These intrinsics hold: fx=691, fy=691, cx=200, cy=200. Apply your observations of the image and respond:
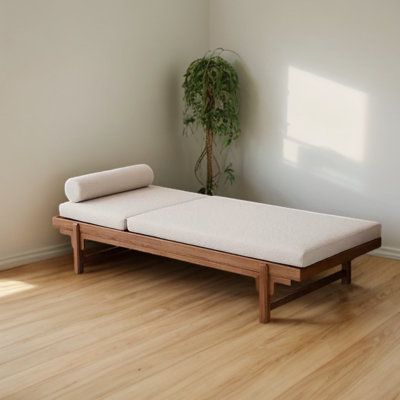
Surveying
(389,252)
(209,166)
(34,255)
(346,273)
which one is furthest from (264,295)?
(209,166)

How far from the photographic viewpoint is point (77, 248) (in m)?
4.05

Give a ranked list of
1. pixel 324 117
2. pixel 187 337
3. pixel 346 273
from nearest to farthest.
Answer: pixel 187 337, pixel 346 273, pixel 324 117

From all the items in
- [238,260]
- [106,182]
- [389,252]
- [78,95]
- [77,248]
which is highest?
[78,95]

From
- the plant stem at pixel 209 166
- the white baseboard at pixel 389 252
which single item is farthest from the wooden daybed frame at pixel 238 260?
the plant stem at pixel 209 166

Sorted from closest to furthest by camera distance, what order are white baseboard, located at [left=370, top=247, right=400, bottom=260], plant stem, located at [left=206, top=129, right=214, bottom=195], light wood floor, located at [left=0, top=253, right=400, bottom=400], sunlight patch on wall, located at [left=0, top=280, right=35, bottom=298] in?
light wood floor, located at [left=0, top=253, right=400, bottom=400], sunlight patch on wall, located at [left=0, top=280, right=35, bottom=298], white baseboard, located at [left=370, top=247, right=400, bottom=260], plant stem, located at [left=206, top=129, right=214, bottom=195]

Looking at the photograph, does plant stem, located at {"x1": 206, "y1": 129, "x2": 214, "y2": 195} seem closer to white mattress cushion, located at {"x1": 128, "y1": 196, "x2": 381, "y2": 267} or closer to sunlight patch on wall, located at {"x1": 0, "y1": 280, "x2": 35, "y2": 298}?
white mattress cushion, located at {"x1": 128, "y1": 196, "x2": 381, "y2": 267}

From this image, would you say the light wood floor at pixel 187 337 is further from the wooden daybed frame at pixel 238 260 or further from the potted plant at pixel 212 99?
the potted plant at pixel 212 99

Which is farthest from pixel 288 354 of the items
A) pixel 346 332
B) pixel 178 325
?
pixel 178 325

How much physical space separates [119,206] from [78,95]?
2.88ft

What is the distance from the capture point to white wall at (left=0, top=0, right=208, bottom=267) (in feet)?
13.4

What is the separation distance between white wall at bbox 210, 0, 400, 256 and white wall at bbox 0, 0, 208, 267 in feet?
1.62

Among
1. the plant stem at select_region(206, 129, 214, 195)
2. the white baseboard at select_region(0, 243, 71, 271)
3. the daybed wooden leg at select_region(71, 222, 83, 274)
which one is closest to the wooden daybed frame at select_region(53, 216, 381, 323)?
the daybed wooden leg at select_region(71, 222, 83, 274)

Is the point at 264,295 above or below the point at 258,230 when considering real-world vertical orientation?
below

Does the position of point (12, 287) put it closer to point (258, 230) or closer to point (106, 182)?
point (106, 182)
